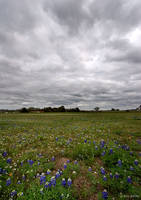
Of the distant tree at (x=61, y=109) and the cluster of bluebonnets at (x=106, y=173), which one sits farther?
→ the distant tree at (x=61, y=109)

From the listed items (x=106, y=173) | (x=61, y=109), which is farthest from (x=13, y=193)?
(x=61, y=109)

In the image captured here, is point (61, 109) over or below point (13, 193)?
below

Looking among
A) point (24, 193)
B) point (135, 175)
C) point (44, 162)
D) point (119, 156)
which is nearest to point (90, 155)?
point (119, 156)

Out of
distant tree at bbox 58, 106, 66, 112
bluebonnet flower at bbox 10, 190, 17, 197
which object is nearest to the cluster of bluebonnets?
bluebonnet flower at bbox 10, 190, 17, 197

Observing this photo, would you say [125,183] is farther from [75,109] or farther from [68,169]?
[75,109]

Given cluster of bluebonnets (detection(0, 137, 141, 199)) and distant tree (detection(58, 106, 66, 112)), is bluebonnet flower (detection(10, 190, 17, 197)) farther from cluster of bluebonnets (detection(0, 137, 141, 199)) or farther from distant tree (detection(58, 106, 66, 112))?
distant tree (detection(58, 106, 66, 112))

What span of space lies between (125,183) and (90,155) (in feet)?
5.90

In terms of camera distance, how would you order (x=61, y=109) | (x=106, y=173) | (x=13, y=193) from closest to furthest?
(x=13, y=193) < (x=106, y=173) < (x=61, y=109)

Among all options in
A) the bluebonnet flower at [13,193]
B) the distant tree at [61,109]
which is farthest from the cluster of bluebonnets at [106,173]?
the distant tree at [61,109]

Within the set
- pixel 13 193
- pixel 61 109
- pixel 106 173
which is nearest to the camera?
pixel 13 193

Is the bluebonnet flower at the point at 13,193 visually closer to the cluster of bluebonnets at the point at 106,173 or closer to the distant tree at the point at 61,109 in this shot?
the cluster of bluebonnets at the point at 106,173

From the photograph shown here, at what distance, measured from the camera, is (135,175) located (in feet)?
10.6

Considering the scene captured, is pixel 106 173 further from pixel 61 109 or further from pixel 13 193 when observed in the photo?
pixel 61 109

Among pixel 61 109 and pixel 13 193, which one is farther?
pixel 61 109
